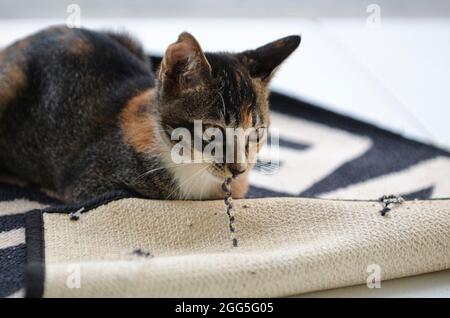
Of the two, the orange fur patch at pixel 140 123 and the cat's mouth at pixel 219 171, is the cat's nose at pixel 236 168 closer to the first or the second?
the cat's mouth at pixel 219 171

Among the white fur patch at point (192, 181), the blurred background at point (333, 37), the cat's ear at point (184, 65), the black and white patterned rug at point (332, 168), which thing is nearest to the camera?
the cat's ear at point (184, 65)

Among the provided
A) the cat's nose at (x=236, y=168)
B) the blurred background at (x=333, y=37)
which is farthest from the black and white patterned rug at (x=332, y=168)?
the cat's nose at (x=236, y=168)

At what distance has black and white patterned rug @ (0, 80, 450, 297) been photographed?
1.78 meters

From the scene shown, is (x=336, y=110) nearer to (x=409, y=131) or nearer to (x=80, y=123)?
(x=409, y=131)

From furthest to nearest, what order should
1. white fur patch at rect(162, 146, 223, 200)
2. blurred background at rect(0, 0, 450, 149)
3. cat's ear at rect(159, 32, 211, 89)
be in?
1. blurred background at rect(0, 0, 450, 149)
2. white fur patch at rect(162, 146, 223, 200)
3. cat's ear at rect(159, 32, 211, 89)

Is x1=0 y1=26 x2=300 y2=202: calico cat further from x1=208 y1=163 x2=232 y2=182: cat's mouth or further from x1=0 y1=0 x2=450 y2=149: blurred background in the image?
x1=0 y1=0 x2=450 y2=149: blurred background

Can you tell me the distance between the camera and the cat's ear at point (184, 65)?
137 cm

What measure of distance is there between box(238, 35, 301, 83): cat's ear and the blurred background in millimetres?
794

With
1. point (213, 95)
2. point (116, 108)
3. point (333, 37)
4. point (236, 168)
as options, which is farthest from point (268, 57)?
point (333, 37)

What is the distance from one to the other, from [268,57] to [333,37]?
1.54 meters

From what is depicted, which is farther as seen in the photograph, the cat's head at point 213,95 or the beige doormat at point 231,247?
the cat's head at point 213,95

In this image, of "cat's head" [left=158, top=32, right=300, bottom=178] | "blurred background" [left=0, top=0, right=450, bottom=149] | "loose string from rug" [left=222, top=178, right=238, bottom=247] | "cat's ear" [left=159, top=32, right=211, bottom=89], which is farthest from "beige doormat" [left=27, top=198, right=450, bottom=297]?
"blurred background" [left=0, top=0, right=450, bottom=149]

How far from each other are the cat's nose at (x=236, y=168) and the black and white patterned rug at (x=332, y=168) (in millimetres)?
207

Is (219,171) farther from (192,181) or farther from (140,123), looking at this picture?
(140,123)
